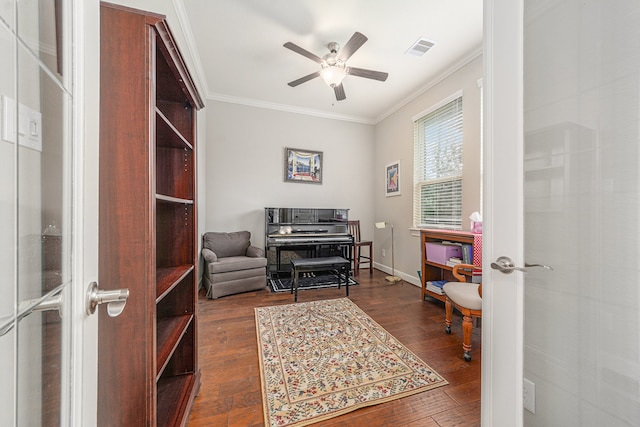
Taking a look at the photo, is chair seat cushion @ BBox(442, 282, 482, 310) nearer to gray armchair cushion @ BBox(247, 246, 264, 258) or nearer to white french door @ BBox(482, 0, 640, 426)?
white french door @ BBox(482, 0, 640, 426)

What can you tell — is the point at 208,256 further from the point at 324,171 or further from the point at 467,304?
the point at 467,304

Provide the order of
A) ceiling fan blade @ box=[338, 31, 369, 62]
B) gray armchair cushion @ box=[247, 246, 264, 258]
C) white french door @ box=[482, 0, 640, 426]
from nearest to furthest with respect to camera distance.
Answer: white french door @ box=[482, 0, 640, 426]
ceiling fan blade @ box=[338, 31, 369, 62]
gray armchair cushion @ box=[247, 246, 264, 258]

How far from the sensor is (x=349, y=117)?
14.7 ft

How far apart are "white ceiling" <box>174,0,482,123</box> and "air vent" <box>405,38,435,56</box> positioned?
56mm

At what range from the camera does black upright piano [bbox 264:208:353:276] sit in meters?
3.64

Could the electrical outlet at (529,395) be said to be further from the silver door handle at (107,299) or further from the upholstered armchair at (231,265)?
the upholstered armchair at (231,265)

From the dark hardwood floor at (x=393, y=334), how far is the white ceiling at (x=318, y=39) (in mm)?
2918

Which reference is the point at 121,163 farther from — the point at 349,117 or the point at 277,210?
the point at 349,117

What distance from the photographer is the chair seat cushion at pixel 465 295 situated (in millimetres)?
1785

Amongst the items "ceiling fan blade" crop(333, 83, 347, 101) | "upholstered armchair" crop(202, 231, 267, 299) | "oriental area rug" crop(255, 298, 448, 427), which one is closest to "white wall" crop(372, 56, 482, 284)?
"ceiling fan blade" crop(333, 83, 347, 101)

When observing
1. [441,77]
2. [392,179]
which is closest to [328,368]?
[392,179]

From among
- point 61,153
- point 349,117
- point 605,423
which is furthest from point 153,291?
point 349,117

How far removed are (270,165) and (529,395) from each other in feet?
12.9

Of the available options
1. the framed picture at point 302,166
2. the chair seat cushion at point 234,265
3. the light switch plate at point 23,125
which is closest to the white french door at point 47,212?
the light switch plate at point 23,125
